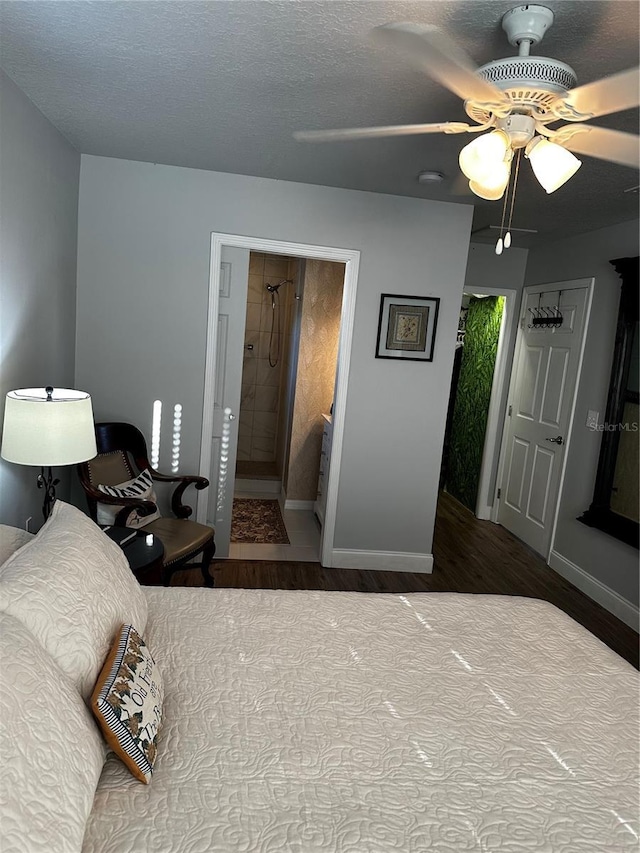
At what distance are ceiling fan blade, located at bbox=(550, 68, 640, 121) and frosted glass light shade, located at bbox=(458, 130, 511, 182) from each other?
0.56 feet

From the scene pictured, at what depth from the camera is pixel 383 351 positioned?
3844mm

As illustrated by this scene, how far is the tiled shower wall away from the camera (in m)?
6.20

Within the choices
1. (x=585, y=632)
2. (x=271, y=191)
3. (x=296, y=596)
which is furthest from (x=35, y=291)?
(x=585, y=632)

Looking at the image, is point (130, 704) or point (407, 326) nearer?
point (130, 704)

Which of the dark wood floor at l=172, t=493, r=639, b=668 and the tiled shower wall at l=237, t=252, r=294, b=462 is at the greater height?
the tiled shower wall at l=237, t=252, r=294, b=462

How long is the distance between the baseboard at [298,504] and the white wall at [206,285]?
133 cm

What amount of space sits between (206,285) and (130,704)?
2.74m

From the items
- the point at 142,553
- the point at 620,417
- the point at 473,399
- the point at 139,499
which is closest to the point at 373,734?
the point at 142,553

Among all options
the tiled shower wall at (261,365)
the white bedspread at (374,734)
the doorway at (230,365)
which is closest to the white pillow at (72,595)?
the white bedspread at (374,734)

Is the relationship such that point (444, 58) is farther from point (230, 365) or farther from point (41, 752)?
point (230, 365)

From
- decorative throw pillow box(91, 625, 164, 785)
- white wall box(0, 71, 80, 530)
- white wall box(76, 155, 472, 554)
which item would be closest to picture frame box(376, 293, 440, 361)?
white wall box(76, 155, 472, 554)

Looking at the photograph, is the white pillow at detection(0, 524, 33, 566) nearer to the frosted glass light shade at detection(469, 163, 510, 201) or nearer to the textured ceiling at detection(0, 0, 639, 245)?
the textured ceiling at detection(0, 0, 639, 245)

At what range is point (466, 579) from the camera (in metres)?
4.05

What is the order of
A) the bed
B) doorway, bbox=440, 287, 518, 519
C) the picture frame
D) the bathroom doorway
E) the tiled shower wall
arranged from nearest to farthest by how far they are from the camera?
the bed < the picture frame < the bathroom doorway < doorway, bbox=440, 287, 518, 519 < the tiled shower wall
